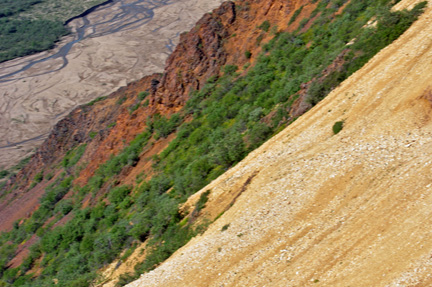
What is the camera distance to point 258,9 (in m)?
36.3

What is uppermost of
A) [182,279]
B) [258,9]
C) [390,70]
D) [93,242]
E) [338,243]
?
[258,9]

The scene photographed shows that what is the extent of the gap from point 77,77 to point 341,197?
77649 mm

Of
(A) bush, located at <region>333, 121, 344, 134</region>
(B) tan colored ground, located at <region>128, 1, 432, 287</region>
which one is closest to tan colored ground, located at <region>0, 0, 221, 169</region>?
(B) tan colored ground, located at <region>128, 1, 432, 287</region>

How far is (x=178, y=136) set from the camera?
30047mm

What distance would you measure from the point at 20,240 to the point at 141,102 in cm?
1493

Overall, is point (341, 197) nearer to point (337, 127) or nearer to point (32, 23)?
point (337, 127)

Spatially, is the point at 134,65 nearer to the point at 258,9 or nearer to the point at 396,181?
the point at 258,9

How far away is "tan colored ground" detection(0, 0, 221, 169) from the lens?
69.4 meters

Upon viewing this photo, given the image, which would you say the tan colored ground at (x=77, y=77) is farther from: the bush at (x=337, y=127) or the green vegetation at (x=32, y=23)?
the bush at (x=337, y=127)

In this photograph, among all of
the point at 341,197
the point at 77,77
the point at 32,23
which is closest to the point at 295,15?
the point at 341,197

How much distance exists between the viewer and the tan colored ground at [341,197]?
11.4m

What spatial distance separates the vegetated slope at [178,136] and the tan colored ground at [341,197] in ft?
3.79

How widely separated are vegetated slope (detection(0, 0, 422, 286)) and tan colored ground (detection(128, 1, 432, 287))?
3.79 ft

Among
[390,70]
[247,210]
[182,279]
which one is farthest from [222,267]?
[390,70]
